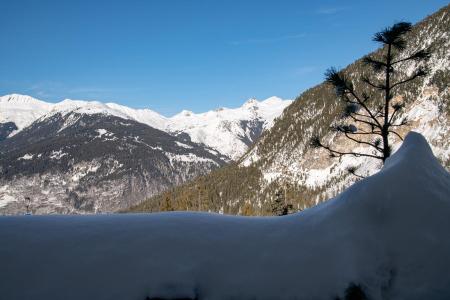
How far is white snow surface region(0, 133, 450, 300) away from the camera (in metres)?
4.28

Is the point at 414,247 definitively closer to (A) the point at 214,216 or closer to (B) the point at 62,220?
(A) the point at 214,216

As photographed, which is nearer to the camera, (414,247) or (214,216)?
(414,247)

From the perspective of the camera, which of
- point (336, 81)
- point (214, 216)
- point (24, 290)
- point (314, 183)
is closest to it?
point (24, 290)

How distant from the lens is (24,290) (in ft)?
13.5

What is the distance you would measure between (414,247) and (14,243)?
4.56m

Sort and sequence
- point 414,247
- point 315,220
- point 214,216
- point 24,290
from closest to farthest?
point 24,290, point 414,247, point 315,220, point 214,216

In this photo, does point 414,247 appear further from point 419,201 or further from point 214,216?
point 214,216

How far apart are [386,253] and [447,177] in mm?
1636

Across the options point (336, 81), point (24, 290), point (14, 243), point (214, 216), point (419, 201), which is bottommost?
point (24, 290)

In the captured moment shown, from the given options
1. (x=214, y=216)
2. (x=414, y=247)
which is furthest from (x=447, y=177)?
(x=214, y=216)

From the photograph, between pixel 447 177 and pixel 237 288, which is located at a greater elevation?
pixel 447 177

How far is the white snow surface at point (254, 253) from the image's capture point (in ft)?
14.0

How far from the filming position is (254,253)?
15.6 ft

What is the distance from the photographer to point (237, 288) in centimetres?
445
